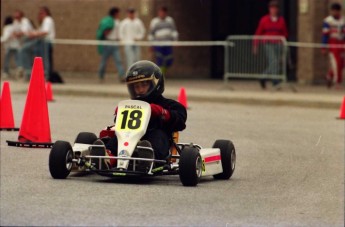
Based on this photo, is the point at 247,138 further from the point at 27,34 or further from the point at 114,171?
the point at 27,34

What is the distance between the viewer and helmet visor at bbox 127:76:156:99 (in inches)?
458

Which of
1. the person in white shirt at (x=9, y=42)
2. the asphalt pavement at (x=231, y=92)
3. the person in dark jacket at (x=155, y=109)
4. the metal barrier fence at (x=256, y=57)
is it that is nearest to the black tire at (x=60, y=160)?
the person in dark jacket at (x=155, y=109)

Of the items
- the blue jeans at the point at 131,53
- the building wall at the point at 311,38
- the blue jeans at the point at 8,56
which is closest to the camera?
the building wall at the point at 311,38

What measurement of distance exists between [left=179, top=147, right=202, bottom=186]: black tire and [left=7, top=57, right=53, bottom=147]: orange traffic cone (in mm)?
2676

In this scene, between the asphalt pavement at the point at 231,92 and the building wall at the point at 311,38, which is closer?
the asphalt pavement at the point at 231,92

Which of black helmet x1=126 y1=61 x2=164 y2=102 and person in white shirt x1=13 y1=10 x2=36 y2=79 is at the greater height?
black helmet x1=126 y1=61 x2=164 y2=102

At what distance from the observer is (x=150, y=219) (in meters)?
9.37

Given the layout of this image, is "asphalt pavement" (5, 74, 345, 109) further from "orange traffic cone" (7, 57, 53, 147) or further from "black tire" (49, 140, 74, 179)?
"black tire" (49, 140, 74, 179)

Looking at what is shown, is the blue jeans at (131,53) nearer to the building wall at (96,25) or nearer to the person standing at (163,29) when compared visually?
the person standing at (163,29)

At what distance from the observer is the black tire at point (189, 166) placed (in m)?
11.2

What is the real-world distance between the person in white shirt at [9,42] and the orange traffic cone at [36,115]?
17.1m

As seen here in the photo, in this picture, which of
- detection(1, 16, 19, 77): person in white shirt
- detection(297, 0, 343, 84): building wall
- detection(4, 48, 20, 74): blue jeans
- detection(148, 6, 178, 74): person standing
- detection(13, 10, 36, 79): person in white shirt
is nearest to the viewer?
detection(297, 0, 343, 84): building wall

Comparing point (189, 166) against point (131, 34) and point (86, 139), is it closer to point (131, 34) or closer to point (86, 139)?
point (86, 139)

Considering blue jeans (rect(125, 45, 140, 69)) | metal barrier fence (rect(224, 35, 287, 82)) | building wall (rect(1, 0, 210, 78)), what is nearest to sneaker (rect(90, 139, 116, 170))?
metal barrier fence (rect(224, 35, 287, 82))
